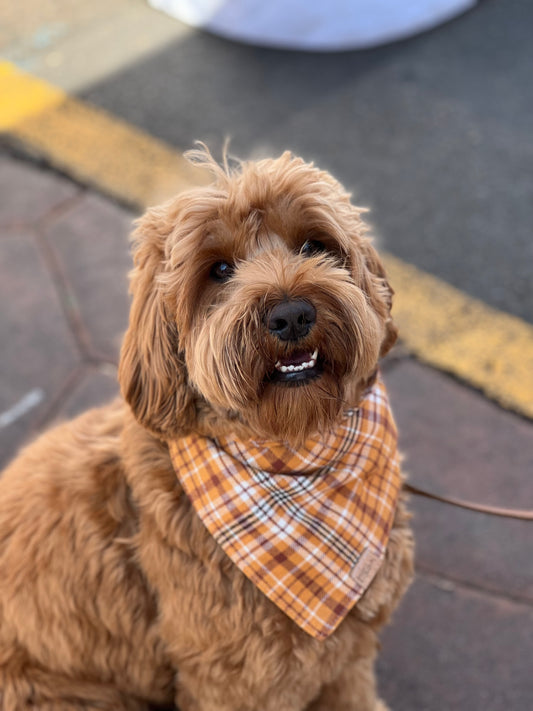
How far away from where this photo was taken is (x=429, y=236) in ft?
13.8

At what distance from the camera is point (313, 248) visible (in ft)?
7.09

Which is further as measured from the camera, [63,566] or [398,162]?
[398,162]

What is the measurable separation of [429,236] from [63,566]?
2.81 m

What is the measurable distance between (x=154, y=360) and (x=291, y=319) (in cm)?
46

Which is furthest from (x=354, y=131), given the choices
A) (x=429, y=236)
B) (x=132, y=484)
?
(x=132, y=484)

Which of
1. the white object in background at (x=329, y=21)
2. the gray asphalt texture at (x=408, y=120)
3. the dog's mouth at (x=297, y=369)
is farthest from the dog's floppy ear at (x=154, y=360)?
the white object in background at (x=329, y=21)

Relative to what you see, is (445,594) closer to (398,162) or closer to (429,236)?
(429,236)

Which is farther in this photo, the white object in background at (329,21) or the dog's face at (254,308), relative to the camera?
the white object in background at (329,21)

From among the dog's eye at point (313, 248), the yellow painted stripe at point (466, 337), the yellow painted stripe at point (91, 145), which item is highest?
the dog's eye at point (313, 248)

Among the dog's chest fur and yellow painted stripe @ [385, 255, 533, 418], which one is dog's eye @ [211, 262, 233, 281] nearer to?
the dog's chest fur

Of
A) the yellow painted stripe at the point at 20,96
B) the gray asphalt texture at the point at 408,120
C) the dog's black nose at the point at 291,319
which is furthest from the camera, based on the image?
the yellow painted stripe at the point at 20,96

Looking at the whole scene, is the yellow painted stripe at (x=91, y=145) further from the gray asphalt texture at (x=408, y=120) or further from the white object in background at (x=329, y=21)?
the white object in background at (x=329, y=21)

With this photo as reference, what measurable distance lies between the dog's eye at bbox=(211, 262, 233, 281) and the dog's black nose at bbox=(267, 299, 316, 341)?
Answer: 0.91 ft

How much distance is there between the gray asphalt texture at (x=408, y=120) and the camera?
4176 mm
